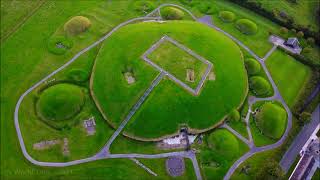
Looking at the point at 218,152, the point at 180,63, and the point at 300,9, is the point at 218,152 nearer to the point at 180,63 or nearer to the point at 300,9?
the point at 180,63

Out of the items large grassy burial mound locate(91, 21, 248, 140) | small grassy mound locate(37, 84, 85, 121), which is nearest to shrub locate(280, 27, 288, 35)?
large grassy burial mound locate(91, 21, 248, 140)

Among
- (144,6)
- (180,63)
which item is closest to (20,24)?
(144,6)

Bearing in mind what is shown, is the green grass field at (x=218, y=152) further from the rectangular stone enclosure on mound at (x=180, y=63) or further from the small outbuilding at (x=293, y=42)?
the small outbuilding at (x=293, y=42)

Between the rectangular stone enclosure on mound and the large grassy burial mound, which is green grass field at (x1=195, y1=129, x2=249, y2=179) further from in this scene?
the rectangular stone enclosure on mound

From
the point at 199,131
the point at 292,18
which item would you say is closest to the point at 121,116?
the point at 199,131

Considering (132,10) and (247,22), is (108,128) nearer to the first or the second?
(132,10)

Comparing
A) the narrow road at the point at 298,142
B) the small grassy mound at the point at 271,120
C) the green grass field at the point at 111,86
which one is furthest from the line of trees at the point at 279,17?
the small grassy mound at the point at 271,120
